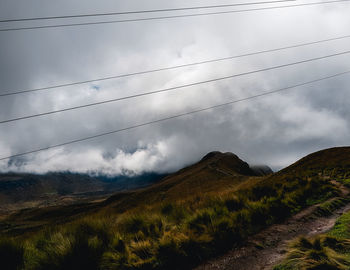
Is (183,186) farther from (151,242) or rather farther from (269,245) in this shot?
(151,242)

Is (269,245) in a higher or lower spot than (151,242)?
lower

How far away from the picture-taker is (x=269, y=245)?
239 inches

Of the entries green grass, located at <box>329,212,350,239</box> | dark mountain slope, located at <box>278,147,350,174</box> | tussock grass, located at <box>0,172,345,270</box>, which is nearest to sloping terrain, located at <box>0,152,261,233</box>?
dark mountain slope, located at <box>278,147,350,174</box>

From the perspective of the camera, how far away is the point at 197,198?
38.9 ft

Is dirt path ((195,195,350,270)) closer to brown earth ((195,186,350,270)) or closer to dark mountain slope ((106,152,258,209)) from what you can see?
brown earth ((195,186,350,270))

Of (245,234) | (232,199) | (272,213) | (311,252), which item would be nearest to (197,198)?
(232,199)

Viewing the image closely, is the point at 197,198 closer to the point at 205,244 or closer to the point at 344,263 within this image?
the point at 205,244

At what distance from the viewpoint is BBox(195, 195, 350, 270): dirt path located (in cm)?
517

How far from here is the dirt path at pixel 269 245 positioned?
5.17 meters

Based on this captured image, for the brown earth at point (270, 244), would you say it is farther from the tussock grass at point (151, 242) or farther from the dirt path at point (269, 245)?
the tussock grass at point (151, 242)

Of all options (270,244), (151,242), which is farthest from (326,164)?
(151,242)

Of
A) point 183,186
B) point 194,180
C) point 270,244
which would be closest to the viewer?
point 270,244

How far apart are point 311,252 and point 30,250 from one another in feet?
26.0

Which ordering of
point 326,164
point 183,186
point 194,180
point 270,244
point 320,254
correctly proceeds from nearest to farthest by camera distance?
point 320,254, point 270,244, point 326,164, point 183,186, point 194,180
